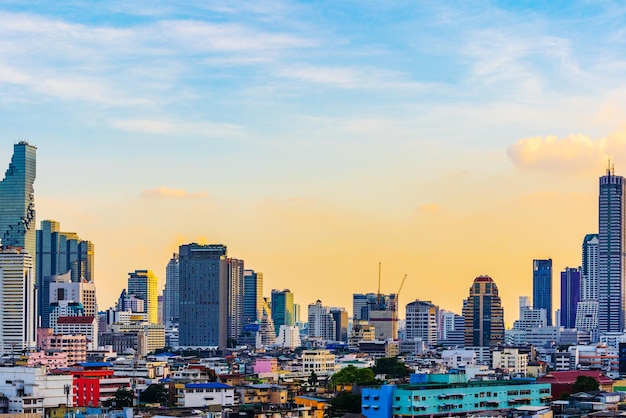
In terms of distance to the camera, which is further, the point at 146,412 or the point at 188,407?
the point at 188,407

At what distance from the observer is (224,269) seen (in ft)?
565

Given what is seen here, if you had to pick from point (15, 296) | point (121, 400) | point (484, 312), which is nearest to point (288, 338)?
point (484, 312)

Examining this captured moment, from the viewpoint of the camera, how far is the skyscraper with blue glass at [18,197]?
638ft

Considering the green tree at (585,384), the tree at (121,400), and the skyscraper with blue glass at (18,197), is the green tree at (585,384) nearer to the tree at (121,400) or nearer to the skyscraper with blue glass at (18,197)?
the tree at (121,400)

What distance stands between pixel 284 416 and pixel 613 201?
135 metres

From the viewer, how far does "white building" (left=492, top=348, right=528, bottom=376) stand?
107938 millimetres

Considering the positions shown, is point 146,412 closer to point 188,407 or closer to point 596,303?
point 188,407

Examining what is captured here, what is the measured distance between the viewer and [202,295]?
17162cm

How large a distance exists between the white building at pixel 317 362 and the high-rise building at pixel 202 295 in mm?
65666

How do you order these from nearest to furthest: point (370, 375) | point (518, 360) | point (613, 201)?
point (370, 375) → point (518, 360) → point (613, 201)

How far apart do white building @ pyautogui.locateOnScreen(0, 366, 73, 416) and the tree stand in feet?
8.32

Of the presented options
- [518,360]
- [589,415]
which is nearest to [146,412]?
[589,415]

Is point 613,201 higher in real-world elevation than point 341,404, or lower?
higher

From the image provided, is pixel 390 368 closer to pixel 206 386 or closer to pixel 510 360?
pixel 510 360
